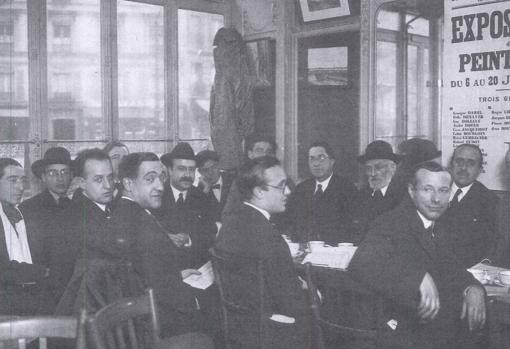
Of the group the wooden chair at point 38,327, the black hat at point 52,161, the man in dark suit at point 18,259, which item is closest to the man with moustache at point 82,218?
the man in dark suit at point 18,259

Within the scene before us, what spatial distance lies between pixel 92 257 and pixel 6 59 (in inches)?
126

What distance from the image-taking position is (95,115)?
6.10 metres

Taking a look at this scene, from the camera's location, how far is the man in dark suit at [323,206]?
4840mm

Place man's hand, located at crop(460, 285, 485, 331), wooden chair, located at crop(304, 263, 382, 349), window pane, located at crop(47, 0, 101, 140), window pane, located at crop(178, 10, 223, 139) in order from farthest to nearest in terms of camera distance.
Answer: window pane, located at crop(178, 10, 223, 139)
window pane, located at crop(47, 0, 101, 140)
man's hand, located at crop(460, 285, 485, 331)
wooden chair, located at crop(304, 263, 382, 349)

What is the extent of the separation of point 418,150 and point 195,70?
2.94 m

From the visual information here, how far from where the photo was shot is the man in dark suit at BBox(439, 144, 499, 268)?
4.17 m

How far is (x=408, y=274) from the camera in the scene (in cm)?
241

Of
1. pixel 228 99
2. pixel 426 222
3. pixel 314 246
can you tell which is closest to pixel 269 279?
pixel 426 222

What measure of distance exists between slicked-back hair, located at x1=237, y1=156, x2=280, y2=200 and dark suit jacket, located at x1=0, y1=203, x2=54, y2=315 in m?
1.27

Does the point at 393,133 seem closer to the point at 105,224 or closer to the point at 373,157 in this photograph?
the point at 373,157

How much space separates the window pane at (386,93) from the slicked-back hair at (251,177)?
290 centimetres

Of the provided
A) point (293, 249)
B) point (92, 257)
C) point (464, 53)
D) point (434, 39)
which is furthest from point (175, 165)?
point (434, 39)

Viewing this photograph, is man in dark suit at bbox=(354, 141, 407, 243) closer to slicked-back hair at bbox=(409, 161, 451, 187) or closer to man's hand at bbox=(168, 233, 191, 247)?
man's hand at bbox=(168, 233, 191, 247)

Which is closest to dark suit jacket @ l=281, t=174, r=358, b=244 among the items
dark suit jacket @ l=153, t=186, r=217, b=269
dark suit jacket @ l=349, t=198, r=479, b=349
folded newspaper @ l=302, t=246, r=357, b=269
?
dark suit jacket @ l=153, t=186, r=217, b=269
